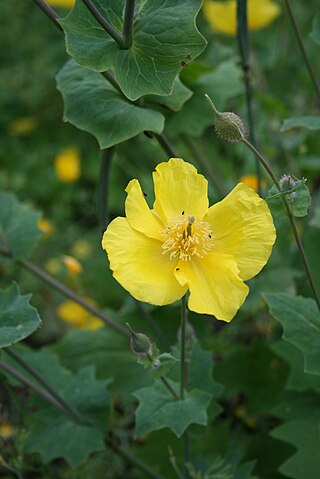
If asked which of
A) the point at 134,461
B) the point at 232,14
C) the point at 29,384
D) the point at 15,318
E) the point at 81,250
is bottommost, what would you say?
the point at 81,250

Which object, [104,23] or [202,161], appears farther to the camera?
[202,161]

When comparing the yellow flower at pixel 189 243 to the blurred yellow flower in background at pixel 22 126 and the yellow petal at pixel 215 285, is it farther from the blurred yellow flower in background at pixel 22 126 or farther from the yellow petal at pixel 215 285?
the blurred yellow flower in background at pixel 22 126

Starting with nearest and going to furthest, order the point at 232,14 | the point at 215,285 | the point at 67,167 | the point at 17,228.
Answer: the point at 215,285 → the point at 17,228 → the point at 232,14 → the point at 67,167

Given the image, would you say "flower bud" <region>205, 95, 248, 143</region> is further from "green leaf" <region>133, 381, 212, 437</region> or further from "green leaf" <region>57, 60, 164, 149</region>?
"green leaf" <region>133, 381, 212, 437</region>

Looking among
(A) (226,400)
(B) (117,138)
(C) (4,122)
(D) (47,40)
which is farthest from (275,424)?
(D) (47,40)

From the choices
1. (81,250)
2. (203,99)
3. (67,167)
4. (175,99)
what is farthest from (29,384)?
(67,167)

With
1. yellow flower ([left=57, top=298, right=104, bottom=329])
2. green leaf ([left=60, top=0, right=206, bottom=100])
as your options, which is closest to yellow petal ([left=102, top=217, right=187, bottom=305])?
green leaf ([left=60, top=0, right=206, bottom=100])

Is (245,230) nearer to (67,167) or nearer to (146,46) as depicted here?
(146,46)

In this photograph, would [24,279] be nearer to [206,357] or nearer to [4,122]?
[4,122]
